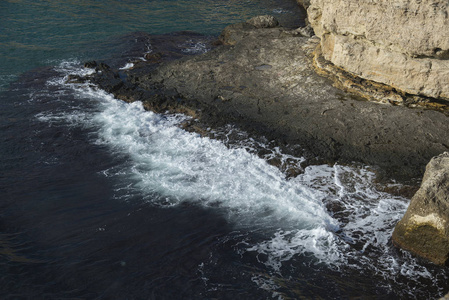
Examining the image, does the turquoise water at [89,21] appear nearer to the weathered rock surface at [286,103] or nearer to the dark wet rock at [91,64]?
the dark wet rock at [91,64]

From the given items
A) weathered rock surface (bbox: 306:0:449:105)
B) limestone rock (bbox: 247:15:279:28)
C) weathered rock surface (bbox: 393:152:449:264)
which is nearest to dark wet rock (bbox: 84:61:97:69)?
limestone rock (bbox: 247:15:279:28)

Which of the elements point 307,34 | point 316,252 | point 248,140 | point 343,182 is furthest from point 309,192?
point 307,34

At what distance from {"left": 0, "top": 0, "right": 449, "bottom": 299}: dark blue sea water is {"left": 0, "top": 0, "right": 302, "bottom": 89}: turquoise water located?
4.38 meters

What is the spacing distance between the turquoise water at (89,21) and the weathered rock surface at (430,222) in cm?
1579

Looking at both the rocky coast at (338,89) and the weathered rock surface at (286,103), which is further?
the weathered rock surface at (286,103)

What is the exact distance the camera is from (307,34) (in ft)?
59.9

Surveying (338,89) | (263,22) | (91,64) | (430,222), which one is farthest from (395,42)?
(91,64)

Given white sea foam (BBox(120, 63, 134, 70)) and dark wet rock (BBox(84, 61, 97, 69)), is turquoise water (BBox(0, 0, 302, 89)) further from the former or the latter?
white sea foam (BBox(120, 63, 134, 70))

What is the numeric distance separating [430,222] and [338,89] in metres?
6.47

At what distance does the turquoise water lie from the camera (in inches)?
768

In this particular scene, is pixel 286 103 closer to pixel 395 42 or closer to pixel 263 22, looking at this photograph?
pixel 395 42

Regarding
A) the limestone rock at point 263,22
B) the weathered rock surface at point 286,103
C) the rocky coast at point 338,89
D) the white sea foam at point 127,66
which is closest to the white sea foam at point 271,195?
the rocky coast at point 338,89

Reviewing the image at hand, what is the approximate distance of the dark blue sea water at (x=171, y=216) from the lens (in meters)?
8.20

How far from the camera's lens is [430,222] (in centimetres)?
838
